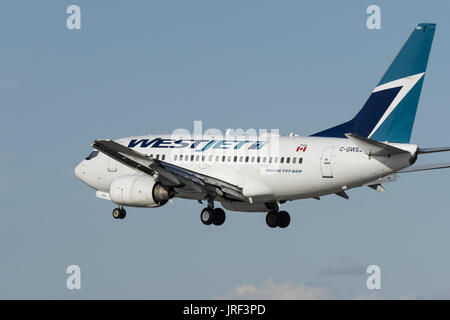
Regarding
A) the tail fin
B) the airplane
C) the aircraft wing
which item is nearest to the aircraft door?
the airplane

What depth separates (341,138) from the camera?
67.4 m

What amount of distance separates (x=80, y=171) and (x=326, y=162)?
2033 centimetres

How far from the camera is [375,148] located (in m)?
63.1

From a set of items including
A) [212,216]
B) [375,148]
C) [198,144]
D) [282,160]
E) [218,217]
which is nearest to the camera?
[375,148]

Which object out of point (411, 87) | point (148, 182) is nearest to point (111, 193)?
point (148, 182)

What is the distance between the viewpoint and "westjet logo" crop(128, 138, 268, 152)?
231 feet

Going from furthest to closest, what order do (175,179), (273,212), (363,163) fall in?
(273,212)
(175,179)
(363,163)

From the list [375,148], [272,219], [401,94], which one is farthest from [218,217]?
[401,94]

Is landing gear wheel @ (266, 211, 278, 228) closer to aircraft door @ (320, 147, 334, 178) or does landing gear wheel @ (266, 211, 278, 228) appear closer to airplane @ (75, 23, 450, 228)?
airplane @ (75, 23, 450, 228)

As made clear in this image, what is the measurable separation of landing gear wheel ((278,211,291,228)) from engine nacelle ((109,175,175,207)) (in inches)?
308

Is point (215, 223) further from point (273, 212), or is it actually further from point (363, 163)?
point (363, 163)

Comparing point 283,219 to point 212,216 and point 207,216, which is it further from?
point 207,216

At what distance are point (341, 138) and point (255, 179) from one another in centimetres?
613

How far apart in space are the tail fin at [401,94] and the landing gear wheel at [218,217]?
1032 cm
